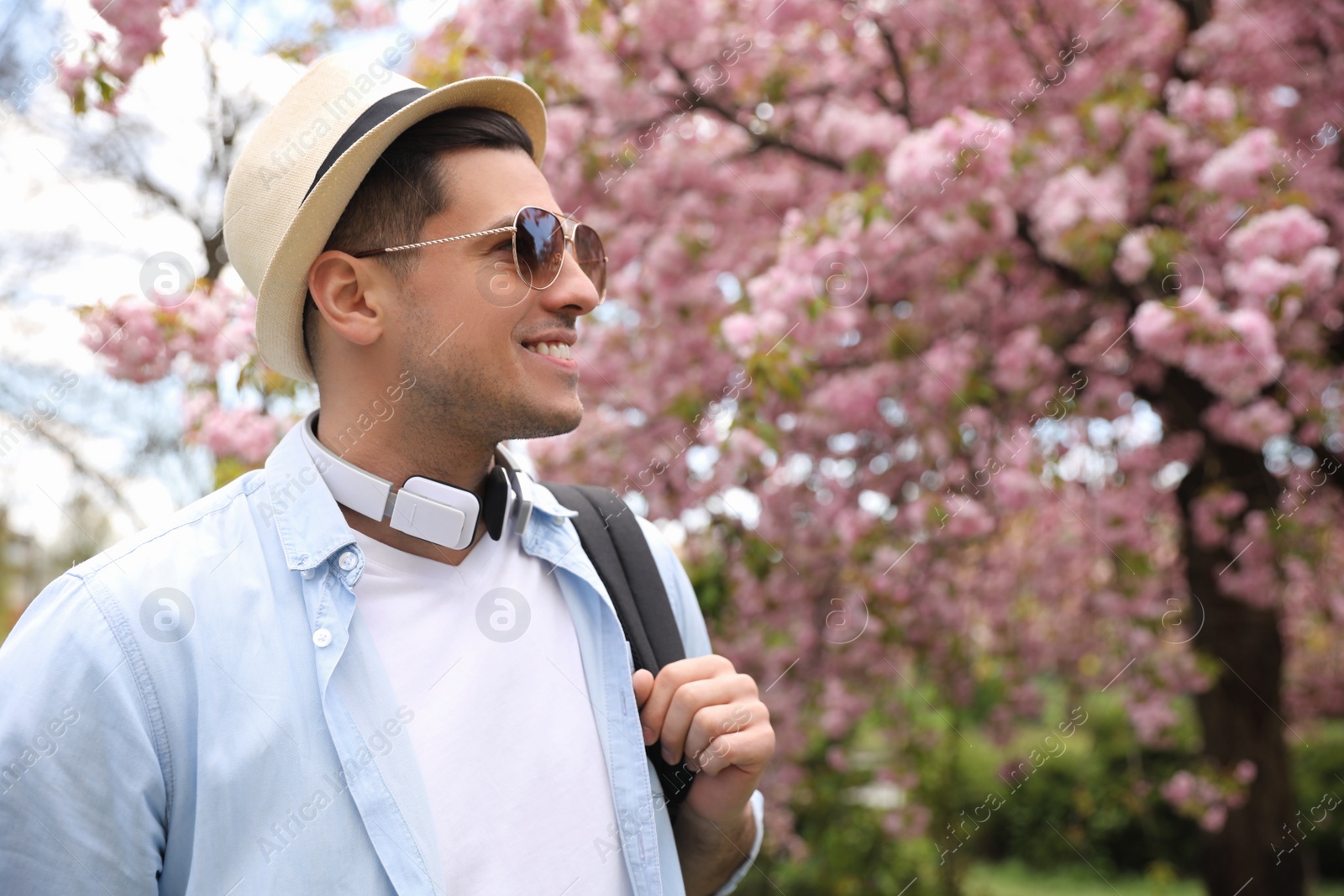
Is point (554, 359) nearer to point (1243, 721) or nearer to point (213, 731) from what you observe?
point (213, 731)

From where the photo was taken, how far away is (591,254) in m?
1.67

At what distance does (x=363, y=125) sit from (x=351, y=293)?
25 centimetres

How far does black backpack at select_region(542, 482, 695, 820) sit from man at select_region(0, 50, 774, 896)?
33 millimetres

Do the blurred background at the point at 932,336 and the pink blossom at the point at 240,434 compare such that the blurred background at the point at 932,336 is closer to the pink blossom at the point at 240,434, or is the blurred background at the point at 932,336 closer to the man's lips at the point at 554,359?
the pink blossom at the point at 240,434

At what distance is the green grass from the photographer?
10.9m

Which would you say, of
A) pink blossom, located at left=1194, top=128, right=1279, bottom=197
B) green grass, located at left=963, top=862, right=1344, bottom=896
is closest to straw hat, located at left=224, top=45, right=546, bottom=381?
pink blossom, located at left=1194, top=128, right=1279, bottom=197

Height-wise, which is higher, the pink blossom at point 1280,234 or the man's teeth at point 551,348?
the man's teeth at point 551,348

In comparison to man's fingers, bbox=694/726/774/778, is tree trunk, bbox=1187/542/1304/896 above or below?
below

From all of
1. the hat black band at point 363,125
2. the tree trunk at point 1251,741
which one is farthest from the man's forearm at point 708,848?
the tree trunk at point 1251,741

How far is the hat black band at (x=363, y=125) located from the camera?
4.58 feet

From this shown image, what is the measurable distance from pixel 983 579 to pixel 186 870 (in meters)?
4.43

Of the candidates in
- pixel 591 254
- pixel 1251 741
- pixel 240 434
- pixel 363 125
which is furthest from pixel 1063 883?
pixel 363 125

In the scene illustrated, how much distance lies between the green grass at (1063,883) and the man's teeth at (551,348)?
10.1m

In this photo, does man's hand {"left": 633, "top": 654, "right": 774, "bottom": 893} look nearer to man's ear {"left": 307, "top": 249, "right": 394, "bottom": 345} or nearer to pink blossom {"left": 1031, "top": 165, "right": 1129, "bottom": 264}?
man's ear {"left": 307, "top": 249, "right": 394, "bottom": 345}
